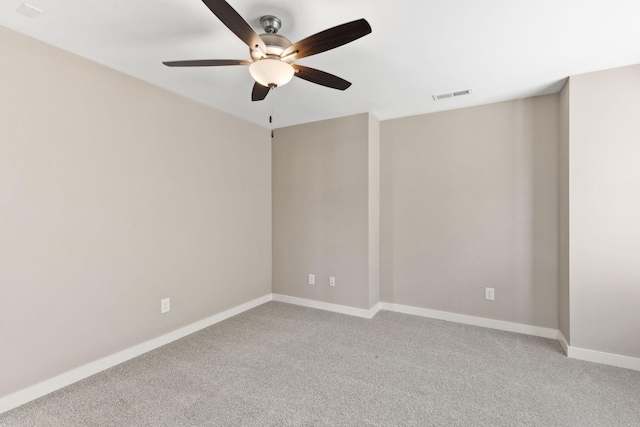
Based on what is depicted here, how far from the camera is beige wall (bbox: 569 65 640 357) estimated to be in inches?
92.7

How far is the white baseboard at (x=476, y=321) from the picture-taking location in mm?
2951

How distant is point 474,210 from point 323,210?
1675mm

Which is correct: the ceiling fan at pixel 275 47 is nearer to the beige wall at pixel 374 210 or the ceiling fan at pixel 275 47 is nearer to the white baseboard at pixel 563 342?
the beige wall at pixel 374 210

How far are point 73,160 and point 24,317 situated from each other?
3.51 feet

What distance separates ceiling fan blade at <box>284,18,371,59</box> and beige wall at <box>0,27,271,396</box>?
1630 mm

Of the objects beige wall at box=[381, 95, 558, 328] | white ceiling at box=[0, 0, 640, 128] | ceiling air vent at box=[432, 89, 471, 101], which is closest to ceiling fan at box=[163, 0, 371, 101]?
white ceiling at box=[0, 0, 640, 128]

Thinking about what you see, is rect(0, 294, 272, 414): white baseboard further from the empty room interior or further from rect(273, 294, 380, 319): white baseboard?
rect(273, 294, 380, 319): white baseboard

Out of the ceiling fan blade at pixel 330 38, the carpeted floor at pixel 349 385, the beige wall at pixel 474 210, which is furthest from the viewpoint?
the beige wall at pixel 474 210

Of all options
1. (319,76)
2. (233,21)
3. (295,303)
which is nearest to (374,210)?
(295,303)

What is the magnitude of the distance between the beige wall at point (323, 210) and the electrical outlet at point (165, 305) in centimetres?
151

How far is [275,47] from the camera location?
177cm

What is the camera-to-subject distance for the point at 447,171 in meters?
3.37

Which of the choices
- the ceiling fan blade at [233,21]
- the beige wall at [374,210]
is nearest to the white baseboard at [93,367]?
the beige wall at [374,210]

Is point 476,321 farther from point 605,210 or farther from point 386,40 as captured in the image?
point 386,40
